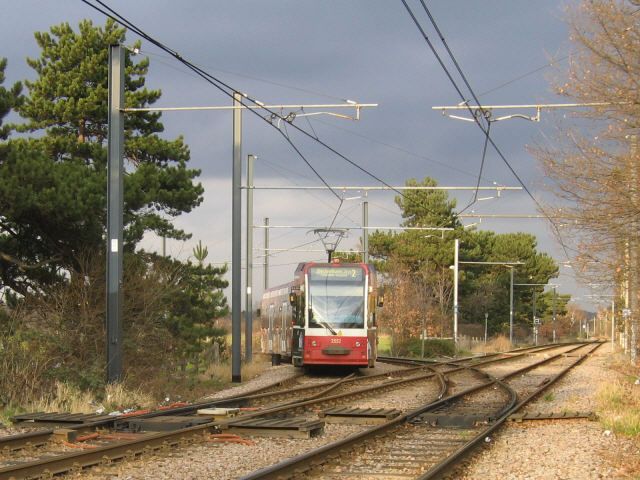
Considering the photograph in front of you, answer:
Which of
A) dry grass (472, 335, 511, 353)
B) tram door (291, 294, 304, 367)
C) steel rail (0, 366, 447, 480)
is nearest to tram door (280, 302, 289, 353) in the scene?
tram door (291, 294, 304, 367)

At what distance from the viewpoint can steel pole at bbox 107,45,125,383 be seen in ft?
61.8

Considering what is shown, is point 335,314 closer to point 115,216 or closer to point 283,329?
point 283,329

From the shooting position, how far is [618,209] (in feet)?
53.5

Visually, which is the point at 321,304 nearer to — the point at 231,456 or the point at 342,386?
the point at 342,386

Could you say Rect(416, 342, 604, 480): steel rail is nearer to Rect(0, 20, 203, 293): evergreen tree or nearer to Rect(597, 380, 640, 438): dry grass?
Rect(597, 380, 640, 438): dry grass

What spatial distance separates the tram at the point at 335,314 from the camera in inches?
1089

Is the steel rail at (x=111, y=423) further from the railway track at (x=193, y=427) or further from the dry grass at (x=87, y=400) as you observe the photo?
the dry grass at (x=87, y=400)

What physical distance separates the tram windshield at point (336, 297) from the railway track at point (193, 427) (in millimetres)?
2007

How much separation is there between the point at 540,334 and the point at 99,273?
90.2 meters

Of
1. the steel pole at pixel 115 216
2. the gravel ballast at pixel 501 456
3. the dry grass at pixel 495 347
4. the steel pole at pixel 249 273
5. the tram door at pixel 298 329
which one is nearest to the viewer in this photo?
the gravel ballast at pixel 501 456

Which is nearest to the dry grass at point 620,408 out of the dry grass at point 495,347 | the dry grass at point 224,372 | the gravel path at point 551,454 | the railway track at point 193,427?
the gravel path at point 551,454

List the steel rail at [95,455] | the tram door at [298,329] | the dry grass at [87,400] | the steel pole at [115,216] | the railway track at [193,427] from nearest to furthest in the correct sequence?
the steel rail at [95,455]
the railway track at [193,427]
the dry grass at [87,400]
the steel pole at [115,216]
the tram door at [298,329]

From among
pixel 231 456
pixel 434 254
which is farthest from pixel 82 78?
pixel 434 254

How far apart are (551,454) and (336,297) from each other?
1639 centimetres
